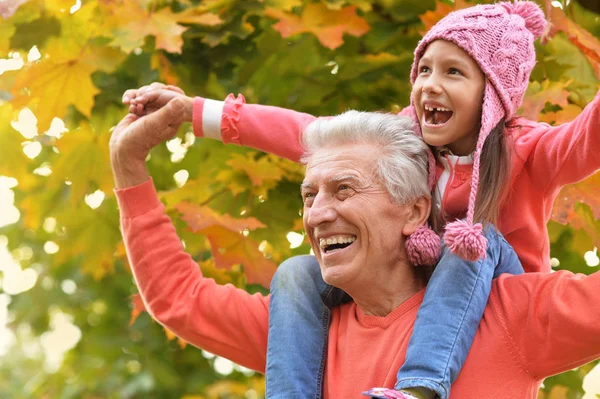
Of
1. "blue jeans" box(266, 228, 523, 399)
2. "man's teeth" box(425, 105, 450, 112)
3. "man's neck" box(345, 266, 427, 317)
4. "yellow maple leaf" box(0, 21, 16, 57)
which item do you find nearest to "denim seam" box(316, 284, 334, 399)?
"blue jeans" box(266, 228, 523, 399)

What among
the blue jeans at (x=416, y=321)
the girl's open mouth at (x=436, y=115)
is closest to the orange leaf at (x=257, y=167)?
the blue jeans at (x=416, y=321)

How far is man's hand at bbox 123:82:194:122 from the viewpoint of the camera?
2.96m

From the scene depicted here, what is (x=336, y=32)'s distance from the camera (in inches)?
151

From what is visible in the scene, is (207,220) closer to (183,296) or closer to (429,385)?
(183,296)

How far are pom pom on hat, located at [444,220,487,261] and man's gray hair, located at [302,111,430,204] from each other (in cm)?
22

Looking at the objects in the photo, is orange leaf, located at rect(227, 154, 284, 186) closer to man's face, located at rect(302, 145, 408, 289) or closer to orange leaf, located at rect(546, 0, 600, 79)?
orange leaf, located at rect(546, 0, 600, 79)

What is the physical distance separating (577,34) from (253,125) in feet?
4.14

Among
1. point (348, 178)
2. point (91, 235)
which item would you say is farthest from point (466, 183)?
point (91, 235)

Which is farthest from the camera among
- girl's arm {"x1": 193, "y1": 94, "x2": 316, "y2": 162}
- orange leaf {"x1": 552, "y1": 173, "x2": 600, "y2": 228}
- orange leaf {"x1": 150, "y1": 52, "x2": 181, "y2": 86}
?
orange leaf {"x1": 150, "y1": 52, "x2": 181, "y2": 86}

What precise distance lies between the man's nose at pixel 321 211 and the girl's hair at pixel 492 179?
13.8 inches

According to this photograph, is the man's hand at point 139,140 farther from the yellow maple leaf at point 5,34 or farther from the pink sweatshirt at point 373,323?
the yellow maple leaf at point 5,34

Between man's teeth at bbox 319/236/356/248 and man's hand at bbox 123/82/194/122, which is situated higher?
man's hand at bbox 123/82/194/122

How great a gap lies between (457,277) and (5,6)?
6.59 feet

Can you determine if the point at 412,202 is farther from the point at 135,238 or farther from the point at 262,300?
the point at 135,238
